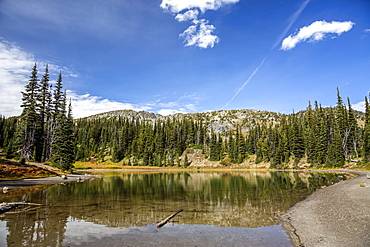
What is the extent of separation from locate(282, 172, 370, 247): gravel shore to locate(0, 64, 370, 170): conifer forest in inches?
1960

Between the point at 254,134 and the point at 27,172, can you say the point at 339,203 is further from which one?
the point at 254,134

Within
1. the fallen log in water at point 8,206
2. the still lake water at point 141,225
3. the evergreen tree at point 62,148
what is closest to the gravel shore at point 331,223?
the still lake water at point 141,225

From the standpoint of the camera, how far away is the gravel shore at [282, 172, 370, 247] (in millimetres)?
10234

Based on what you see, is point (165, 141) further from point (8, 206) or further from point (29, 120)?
point (8, 206)

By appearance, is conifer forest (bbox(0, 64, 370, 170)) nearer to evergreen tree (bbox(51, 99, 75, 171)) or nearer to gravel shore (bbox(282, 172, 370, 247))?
evergreen tree (bbox(51, 99, 75, 171))

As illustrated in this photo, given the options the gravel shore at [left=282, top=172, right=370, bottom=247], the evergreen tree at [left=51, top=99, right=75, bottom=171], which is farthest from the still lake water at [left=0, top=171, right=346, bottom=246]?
the evergreen tree at [left=51, top=99, right=75, bottom=171]

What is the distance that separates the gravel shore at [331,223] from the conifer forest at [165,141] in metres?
49.8

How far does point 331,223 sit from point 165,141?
375ft

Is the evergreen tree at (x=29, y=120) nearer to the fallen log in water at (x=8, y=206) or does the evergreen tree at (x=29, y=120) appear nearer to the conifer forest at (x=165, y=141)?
the conifer forest at (x=165, y=141)

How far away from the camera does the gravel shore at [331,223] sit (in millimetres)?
10234

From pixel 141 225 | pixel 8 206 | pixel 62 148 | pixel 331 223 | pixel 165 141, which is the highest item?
pixel 165 141

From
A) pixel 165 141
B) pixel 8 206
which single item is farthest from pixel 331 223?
pixel 165 141

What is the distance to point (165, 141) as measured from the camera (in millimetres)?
125500

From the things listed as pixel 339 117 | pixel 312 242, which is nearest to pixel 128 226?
pixel 312 242
